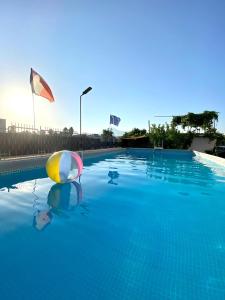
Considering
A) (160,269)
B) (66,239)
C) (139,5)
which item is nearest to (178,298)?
(160,269)

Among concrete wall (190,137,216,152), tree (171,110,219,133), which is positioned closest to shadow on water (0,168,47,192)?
concrete wall (190,137,216,152)

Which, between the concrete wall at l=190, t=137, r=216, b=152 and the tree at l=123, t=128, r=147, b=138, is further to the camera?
the tree at l=123, t=128, r=147, b=138

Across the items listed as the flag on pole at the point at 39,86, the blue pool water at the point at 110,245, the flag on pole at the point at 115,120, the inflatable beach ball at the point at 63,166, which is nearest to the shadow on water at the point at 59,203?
the blue pool water at the point at 110,245

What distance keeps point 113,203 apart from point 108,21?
10568 millimetres

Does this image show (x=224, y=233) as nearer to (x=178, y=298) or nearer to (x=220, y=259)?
(x=220, y=259)

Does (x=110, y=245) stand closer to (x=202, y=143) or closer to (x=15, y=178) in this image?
(x=15, y=178)

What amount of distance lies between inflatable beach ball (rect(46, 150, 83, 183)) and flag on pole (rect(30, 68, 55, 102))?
9204mm

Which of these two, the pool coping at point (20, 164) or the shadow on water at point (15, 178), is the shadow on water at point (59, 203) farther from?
the pool coping at point (20, 164)

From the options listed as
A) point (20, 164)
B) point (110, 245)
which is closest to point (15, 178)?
point (20, 164)

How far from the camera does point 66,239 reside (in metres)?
3.81

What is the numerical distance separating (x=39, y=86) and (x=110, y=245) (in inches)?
541

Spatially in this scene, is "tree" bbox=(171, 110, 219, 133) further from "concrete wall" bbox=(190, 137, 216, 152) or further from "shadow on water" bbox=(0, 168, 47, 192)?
"shadow on water" bbox=(0, 168, 47, 192)

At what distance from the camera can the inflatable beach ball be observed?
23.7 ft

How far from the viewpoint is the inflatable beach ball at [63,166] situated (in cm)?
723
